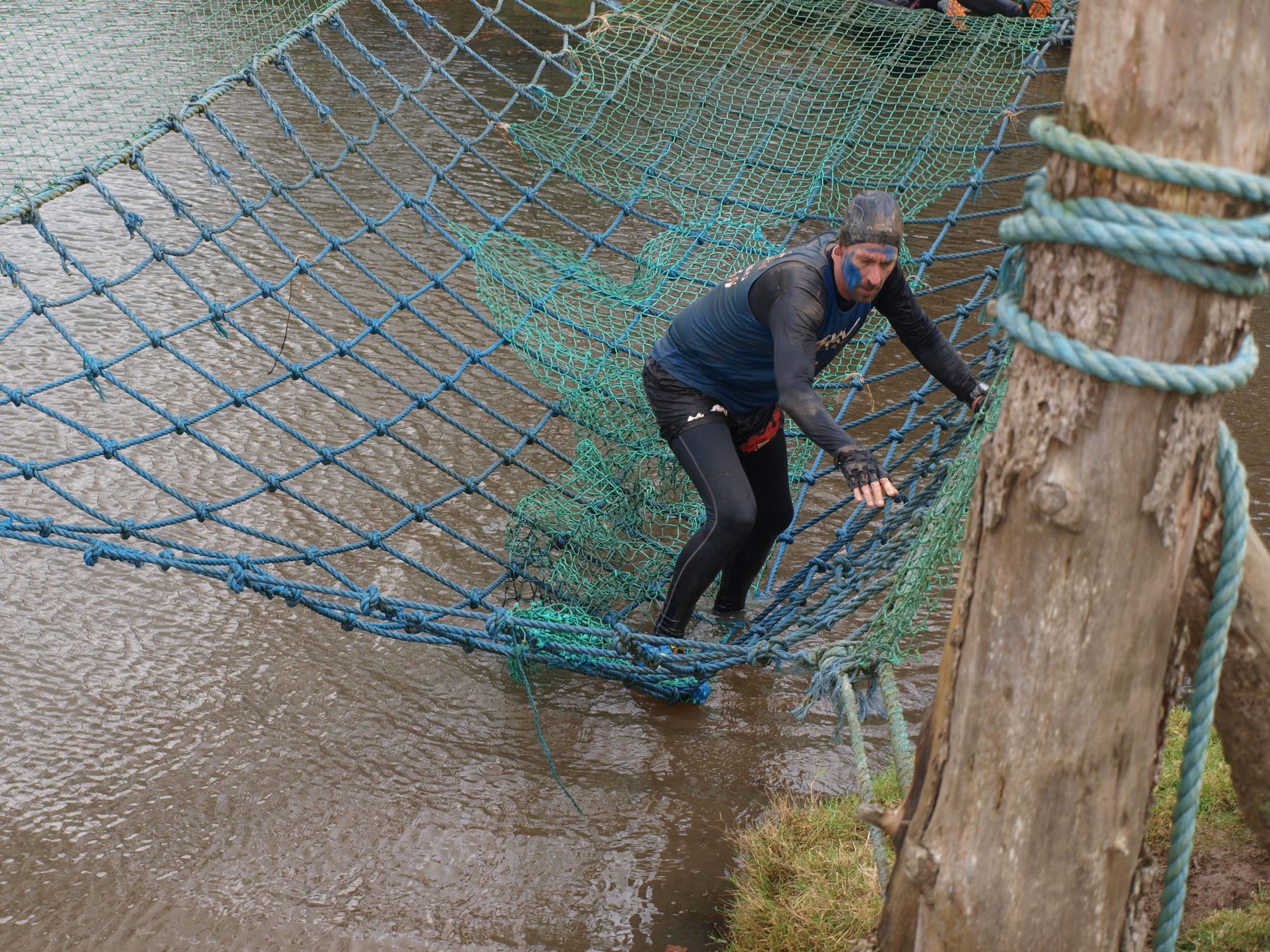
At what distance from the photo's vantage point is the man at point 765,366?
269 centimetres

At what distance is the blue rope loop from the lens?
116 centimetres

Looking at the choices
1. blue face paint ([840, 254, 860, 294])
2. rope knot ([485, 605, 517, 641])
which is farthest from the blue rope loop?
rope knot ([485, 605, 517, 641])

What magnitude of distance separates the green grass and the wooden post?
29.7 inches

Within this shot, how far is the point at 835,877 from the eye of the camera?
2.51 meters

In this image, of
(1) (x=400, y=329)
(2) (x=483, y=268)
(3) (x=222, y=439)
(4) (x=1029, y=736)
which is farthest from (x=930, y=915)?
(1) (x=400, y=329)

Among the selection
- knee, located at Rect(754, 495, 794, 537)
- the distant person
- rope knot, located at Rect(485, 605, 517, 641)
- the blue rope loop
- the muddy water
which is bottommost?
the muddy water

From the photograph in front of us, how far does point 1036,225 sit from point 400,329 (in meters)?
4.32

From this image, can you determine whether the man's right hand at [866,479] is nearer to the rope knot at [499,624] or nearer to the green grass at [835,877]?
the green grass at [835,877]

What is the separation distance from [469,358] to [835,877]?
1.94 m

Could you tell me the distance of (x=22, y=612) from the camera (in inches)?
138

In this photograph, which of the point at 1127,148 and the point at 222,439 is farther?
the point at 222,439

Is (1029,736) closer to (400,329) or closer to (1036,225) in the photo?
(1036,225)

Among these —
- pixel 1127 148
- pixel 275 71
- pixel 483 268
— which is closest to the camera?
pixel 1127 148

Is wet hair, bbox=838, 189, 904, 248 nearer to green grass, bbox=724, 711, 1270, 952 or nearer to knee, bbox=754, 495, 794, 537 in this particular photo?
knee, bbox=754, 495, 794, 537
